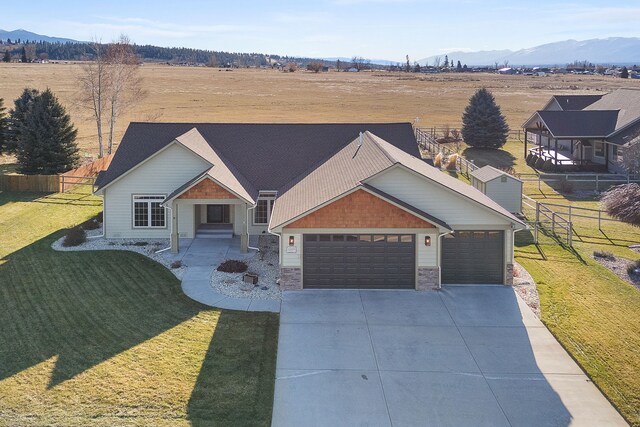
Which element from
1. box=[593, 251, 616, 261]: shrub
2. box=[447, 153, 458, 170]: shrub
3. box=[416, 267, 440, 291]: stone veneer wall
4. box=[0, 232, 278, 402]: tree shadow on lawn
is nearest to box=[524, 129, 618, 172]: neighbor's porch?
box=[447, 153, 458, 170]: shrub

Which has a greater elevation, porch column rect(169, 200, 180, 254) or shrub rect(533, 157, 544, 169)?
shrub rect(533, 157, 544, 169)

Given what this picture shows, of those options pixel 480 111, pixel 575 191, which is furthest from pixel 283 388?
pixel 480 111

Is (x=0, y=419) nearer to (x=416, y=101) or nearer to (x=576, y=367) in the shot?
(x=576, y=367)

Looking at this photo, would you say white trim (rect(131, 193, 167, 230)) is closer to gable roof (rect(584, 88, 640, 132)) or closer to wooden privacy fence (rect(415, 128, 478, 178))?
wooden privacy fence (rect(415, 128, 478, 178))

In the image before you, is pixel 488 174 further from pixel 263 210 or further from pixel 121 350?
pixel 121 350

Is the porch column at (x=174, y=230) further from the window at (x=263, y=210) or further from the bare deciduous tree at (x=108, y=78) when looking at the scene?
the bare deciduous tree at (x=108, y=78)

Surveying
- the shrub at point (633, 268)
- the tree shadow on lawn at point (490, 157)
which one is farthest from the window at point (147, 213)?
the tree shadow on lawn at point (490, 157)

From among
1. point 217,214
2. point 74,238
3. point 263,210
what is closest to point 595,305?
point 263,210
